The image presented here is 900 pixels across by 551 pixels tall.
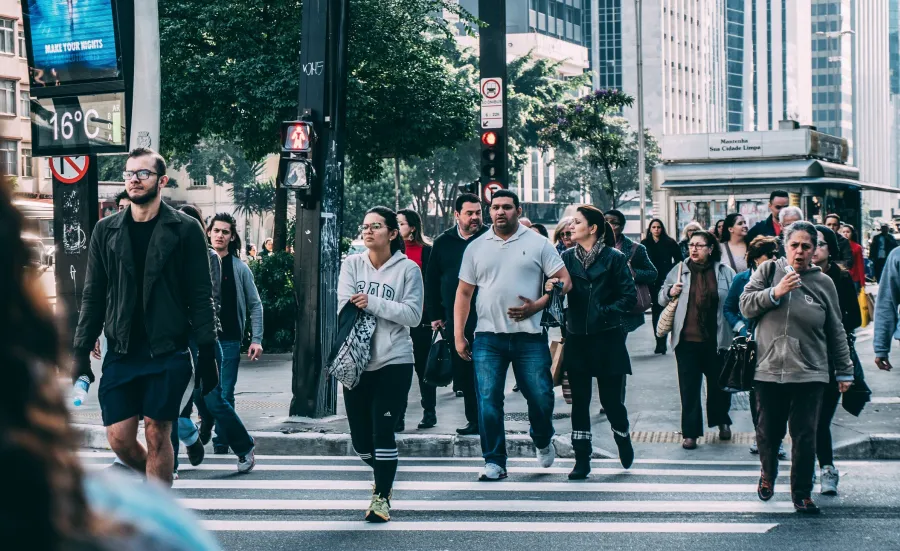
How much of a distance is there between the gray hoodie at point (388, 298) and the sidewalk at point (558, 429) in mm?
2610

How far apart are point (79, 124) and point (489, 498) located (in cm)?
496

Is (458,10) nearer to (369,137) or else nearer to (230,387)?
(369,137)

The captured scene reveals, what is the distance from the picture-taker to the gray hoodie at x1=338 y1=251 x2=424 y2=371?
6.86 metres

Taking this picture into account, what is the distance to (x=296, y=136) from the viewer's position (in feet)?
33.6

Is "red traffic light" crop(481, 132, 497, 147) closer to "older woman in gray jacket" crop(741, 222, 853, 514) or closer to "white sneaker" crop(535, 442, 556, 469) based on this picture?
"white sneaker" crop(535, 442, 556, 469)

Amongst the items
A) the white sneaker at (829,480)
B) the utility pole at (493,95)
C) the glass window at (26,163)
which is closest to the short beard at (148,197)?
the white sneaker at (829,480)

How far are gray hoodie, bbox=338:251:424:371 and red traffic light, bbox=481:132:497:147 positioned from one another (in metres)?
9.54

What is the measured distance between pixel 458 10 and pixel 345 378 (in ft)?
68.9

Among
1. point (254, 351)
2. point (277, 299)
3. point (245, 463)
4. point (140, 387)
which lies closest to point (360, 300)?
point (140, 387)

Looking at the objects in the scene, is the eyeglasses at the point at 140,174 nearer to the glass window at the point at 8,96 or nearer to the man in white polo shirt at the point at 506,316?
the man in white polo shirt at the point at 506,316

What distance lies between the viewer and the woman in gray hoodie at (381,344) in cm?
671

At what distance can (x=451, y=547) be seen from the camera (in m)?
6.11

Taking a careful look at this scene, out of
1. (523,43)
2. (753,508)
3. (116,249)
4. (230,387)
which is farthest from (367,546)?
(523,43)

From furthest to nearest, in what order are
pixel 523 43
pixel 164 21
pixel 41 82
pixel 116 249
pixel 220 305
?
1. pixel 523 43
2. pixel 164 21
3. pixel 41 82
4. pixel 220 305
5. pixel 116 249
